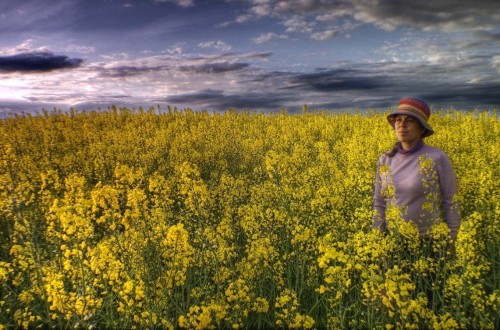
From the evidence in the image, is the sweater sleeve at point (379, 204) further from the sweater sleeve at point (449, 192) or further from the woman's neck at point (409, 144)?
the sweater sleeve at point (449, 192)

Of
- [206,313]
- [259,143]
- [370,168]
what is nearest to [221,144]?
→ [259,143]

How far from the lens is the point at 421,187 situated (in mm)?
4270

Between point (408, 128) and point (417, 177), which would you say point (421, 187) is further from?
point (408, 128)

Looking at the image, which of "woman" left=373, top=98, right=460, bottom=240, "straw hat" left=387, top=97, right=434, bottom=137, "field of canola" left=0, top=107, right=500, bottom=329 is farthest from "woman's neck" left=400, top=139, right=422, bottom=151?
"field of canola" left=0, top=107, right=500, bottom=329

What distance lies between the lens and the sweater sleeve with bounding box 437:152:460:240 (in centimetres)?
407

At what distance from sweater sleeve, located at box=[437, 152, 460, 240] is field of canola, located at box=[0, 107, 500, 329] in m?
0.21

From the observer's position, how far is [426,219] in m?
4.30

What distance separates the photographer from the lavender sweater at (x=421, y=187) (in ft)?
13.4

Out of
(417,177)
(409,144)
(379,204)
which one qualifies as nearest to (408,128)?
(409,144)

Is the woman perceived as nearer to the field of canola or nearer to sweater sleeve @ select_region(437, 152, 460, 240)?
sweater sleeve @ select_region(437, 152, 460, 240)

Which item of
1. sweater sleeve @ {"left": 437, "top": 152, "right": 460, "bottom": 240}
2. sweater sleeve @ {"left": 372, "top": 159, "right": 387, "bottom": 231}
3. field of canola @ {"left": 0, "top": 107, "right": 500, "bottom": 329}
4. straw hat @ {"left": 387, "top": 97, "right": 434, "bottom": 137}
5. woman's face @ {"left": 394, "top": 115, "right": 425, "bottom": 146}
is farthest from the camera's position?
sweater sleeve @ {"left": 372, "top": 159, "right": 387, "bottom": 231}

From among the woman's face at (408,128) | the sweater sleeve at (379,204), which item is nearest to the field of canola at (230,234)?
the sweater sleeve at (379,204)

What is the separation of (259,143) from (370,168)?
4.85 metres

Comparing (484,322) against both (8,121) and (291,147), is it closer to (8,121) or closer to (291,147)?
(291,147)
